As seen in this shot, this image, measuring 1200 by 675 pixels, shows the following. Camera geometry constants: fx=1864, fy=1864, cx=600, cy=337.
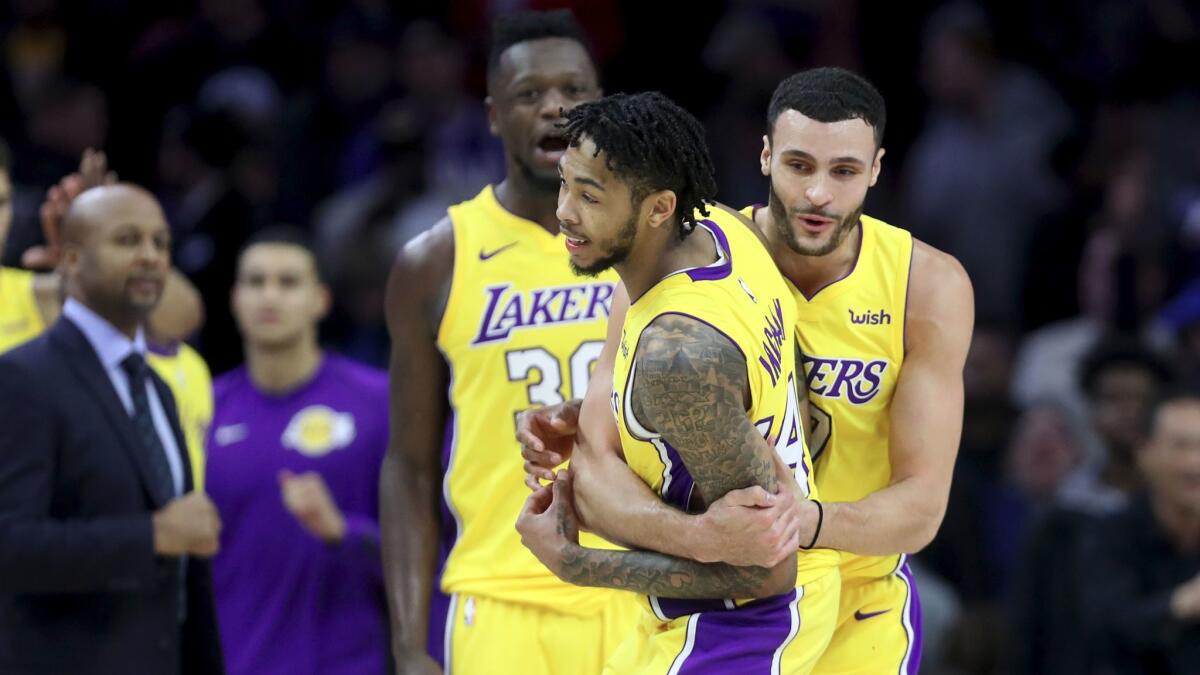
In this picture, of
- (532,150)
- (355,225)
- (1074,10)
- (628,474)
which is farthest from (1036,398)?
(628,474)

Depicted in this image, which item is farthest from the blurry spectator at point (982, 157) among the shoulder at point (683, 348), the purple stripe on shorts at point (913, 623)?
the shoulder at point (683, 348)

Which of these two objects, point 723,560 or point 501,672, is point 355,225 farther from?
point 723,560

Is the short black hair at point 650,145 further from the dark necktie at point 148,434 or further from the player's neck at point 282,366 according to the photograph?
the player's neck at point 282,366

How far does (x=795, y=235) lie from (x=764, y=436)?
27.3 inches

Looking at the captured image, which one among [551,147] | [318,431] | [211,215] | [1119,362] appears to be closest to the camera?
[551,147]

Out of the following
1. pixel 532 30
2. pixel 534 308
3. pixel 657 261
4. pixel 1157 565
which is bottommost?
pixel 1157 565

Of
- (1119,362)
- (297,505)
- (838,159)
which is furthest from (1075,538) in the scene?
(838,159)

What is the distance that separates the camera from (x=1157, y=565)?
8227 mm

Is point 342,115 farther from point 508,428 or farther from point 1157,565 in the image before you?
point 508,428

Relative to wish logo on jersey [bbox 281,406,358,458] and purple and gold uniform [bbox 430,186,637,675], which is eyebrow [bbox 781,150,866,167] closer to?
purple and gold uniform [bbox 430,186,637,675]

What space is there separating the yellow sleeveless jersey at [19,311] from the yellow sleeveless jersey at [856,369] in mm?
3455

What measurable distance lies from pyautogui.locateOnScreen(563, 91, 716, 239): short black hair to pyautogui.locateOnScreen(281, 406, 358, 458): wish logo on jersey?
3502 mm

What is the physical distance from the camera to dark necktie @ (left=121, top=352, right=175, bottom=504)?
589 cm

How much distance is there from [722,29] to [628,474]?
7.95 meters
